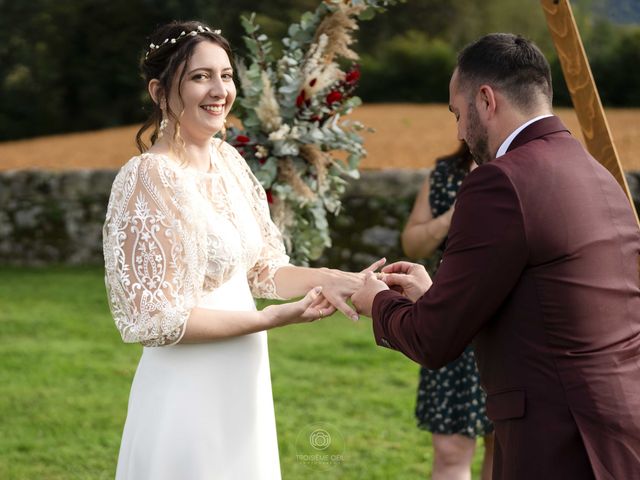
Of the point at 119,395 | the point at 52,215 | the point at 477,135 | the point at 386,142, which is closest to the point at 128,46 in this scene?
the point at 386,142

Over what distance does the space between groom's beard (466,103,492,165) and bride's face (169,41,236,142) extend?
3.23 feet

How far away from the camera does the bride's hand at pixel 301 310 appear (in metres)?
3.30

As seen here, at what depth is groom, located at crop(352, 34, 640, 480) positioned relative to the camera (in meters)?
2.57

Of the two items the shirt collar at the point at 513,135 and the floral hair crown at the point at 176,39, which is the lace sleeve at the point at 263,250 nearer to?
the floral hair crown at the point at 176,39

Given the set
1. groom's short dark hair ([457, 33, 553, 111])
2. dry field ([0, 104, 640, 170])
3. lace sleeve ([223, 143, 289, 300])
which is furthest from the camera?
dry field ([0, 104, 640, 170])

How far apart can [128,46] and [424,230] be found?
14.9 meters

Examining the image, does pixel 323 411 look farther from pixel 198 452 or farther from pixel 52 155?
pixel 52 155

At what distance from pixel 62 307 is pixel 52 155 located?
18.2ft

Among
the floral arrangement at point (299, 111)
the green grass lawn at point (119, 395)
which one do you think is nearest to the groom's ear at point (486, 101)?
the floral arrangement at point (299, 111)

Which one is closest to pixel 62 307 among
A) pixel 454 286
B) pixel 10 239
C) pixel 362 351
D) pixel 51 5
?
pixel 10 239

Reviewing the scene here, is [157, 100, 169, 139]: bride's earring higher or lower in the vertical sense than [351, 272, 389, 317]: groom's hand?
higher

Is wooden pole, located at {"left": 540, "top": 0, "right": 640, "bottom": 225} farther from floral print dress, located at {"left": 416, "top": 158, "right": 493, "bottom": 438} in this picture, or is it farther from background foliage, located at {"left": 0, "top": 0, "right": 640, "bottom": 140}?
background foliage, located at {"left": 0, "top": 0, "right": 640, "bottom": 140}

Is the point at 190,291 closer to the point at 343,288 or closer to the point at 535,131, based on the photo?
the point at 343,288

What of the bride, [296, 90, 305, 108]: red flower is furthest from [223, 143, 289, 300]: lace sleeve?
[296, 90, 305, 108]: red flower
